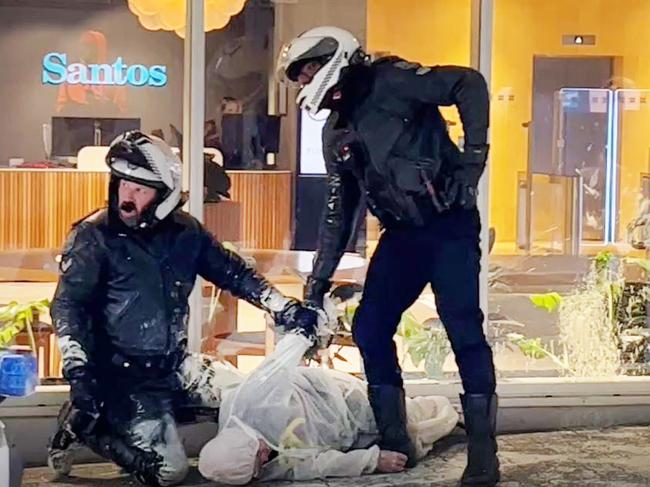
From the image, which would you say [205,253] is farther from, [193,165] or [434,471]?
[434,471]

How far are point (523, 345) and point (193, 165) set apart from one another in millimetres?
1505

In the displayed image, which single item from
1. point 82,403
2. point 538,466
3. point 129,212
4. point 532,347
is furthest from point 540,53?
point 82,403

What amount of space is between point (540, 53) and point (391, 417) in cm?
283

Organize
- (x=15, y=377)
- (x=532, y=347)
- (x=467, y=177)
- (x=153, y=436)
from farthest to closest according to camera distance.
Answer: (x=532, y=347)
(x=153, y=436)
(x=467, y=177)
(x=15, y=377)

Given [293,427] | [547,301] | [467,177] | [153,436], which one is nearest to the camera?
[467,177]

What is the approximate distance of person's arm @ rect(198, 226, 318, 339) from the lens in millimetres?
4176

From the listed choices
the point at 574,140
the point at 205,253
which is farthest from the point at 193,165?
the point at 574,140

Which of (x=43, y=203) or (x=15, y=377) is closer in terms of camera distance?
(x=15, y=377)

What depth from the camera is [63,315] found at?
399 cm

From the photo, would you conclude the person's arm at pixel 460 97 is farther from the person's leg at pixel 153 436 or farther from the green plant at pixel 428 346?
the person's leg at pixel 153 436

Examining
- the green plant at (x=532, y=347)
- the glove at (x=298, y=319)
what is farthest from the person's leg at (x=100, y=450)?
the green plant at (x=532, y=347)

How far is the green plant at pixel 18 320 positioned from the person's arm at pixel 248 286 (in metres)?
0.78

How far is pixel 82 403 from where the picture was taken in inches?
156

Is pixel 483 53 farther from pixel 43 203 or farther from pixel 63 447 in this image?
pixel 63 447
